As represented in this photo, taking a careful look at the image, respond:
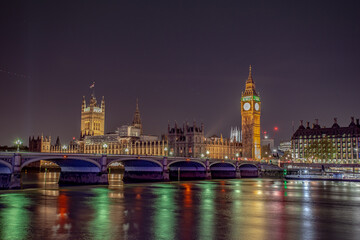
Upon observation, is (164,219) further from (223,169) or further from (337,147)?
(337,147)

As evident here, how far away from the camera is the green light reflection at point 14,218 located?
1131 inches

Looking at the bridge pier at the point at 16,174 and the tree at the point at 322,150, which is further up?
the tree at the point at 322,150

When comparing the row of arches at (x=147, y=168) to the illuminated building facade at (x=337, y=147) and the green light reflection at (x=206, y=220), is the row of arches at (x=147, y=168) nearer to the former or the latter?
the green light reflection at (x=206, y=220)

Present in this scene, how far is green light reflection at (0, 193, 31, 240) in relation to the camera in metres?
28.7

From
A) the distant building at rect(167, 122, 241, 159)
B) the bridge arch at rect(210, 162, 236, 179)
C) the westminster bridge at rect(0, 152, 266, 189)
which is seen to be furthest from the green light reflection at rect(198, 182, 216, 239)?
the distant building at rect(167, 122, 241, 159)

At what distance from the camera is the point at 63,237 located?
2766 cm

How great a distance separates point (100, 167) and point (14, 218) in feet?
178

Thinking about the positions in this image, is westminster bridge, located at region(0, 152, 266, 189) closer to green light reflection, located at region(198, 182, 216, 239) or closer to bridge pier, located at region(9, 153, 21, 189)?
bridge pier, located at region(9, 153, 21, 189)

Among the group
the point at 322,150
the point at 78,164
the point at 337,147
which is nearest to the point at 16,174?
the point at 78,164

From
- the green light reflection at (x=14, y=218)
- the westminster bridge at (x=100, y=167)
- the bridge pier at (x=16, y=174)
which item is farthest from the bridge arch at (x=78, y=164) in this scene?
the green light reflection at (x=14, y=218)

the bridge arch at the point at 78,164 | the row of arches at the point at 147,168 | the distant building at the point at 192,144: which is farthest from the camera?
the distant building at the point at 192,144

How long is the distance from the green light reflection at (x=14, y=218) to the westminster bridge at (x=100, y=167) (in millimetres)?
23130

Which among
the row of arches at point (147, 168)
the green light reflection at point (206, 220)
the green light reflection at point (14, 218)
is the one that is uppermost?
the row of arches at point (147, 168)

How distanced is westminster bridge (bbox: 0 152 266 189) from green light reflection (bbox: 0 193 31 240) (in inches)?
911
